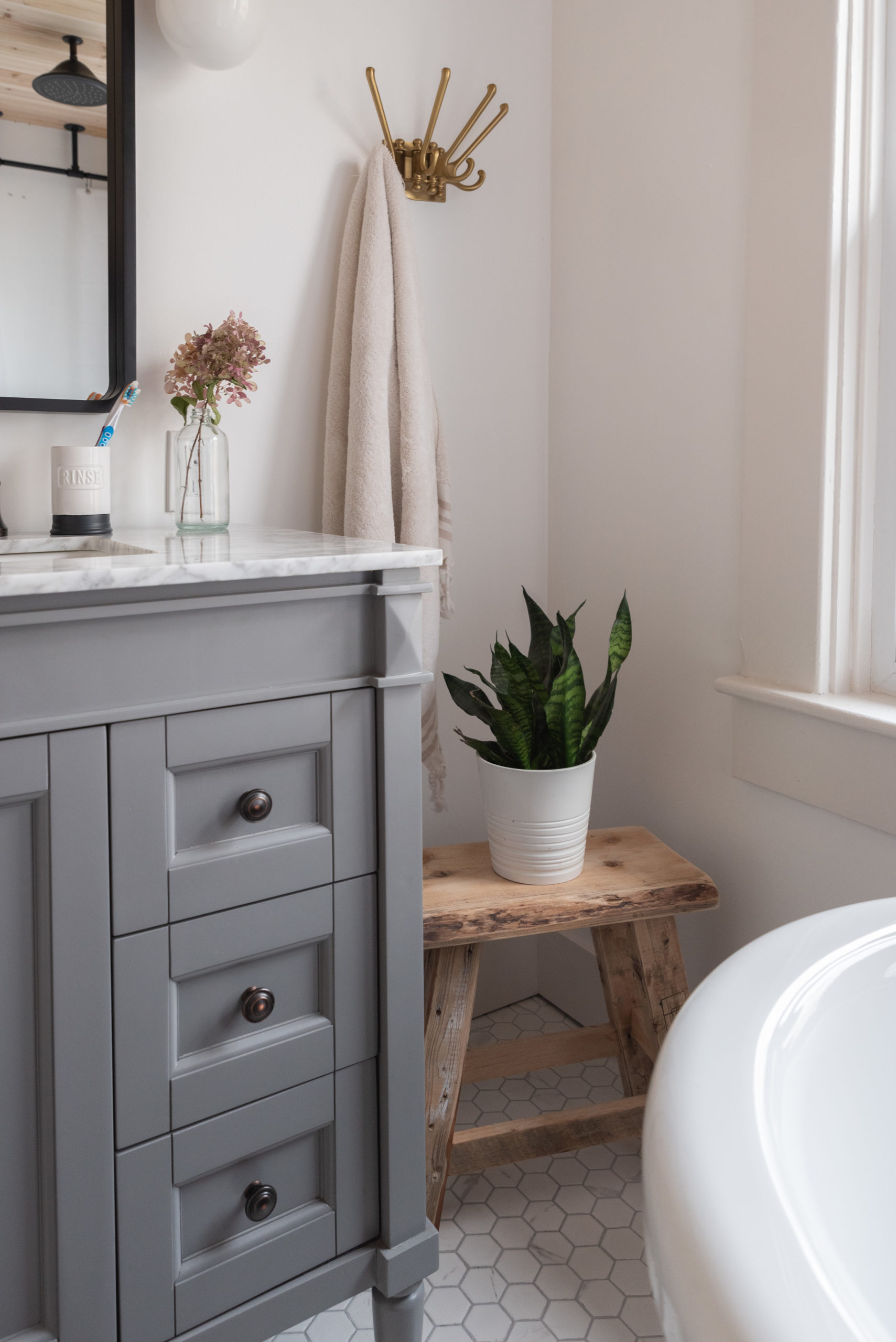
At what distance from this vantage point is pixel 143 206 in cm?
133

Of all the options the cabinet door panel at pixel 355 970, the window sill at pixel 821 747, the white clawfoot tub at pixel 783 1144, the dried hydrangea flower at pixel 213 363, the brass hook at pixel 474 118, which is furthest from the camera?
the brass hook at pixel 474 118

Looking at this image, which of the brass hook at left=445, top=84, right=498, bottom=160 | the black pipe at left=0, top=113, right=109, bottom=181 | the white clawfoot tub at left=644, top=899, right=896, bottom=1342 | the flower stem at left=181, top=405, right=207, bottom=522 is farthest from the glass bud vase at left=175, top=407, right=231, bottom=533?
the white clawfoot tub at left=644, top=899, right=896, bottom=1342

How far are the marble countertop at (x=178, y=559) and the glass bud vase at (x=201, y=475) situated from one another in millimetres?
37

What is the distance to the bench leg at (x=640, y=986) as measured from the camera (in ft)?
4.43

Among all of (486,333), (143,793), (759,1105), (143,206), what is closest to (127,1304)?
(143,793)

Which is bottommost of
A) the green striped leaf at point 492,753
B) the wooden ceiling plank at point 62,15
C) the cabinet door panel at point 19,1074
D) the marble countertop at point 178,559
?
the cabinet door panel at point 19,1074

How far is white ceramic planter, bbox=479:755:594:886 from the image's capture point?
4.20 feet

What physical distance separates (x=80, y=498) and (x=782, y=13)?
1.08m

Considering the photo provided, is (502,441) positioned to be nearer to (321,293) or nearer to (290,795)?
(321,293)

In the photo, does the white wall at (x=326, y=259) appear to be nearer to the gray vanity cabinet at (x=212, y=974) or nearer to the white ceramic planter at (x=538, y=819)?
the white ceramic planter at (x=538, y=819)

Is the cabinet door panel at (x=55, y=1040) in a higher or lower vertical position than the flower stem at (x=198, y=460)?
lower

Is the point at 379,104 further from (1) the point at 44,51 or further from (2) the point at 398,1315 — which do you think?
(2) the point at 398,1315

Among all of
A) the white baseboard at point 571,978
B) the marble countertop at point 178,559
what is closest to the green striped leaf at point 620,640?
the marble countertop at point 178,559

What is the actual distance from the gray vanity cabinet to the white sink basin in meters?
0.38
